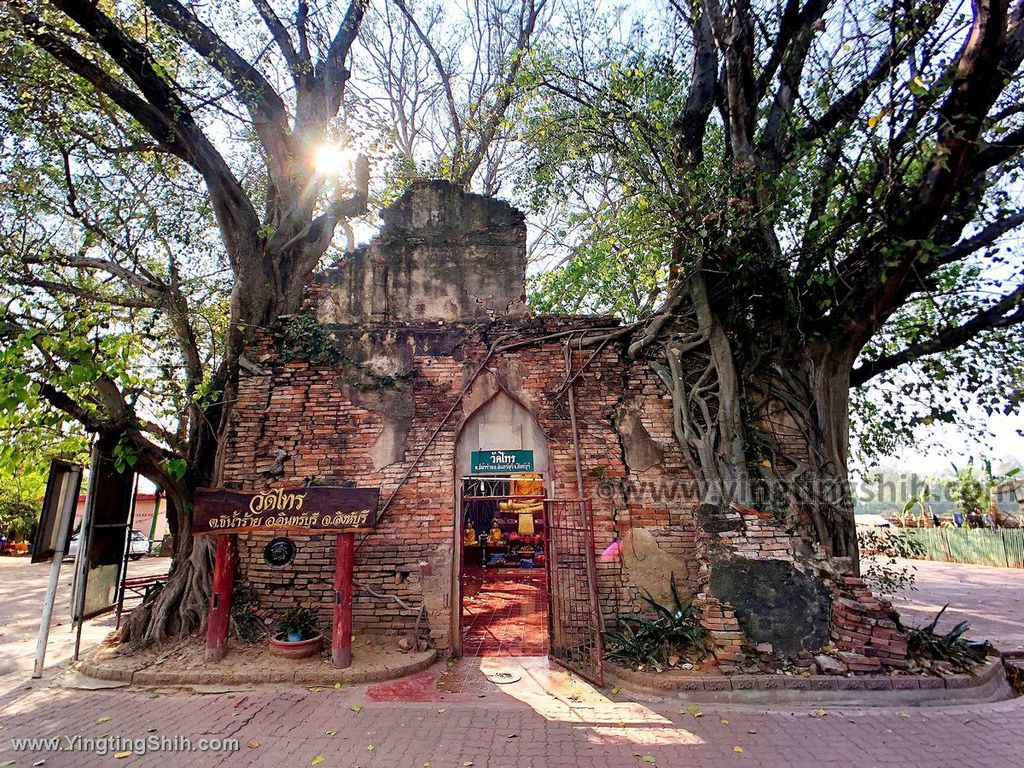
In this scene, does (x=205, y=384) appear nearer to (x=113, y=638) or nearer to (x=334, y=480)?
(x=334, y=480)

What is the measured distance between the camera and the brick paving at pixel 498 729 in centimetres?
424

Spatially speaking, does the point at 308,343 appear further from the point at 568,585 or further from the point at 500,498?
the point at 568,585

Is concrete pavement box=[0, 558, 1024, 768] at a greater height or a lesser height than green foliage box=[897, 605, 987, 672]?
lesser

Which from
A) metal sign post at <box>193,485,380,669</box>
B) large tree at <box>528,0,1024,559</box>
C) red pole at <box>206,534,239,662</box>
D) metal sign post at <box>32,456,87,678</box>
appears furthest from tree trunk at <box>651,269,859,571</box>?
metal sign post at <box>32,456,87,678</box>

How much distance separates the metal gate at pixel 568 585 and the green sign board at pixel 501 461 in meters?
0.70

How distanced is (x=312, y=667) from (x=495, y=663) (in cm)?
208

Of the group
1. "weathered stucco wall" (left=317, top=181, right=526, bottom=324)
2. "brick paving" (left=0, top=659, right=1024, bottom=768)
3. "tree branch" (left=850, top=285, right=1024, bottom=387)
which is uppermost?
"weathered stucco wall" (left=317, top=181, right=526, bottom=324)

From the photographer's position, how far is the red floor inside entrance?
23.7ft

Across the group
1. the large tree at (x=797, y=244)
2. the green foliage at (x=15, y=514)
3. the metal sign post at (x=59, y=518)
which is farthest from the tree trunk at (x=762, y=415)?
the green foliage at (x=15, y=514)

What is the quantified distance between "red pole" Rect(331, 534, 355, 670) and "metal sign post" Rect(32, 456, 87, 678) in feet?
10.2

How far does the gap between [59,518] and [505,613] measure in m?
6.20

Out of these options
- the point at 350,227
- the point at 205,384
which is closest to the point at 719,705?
the point at 205,384

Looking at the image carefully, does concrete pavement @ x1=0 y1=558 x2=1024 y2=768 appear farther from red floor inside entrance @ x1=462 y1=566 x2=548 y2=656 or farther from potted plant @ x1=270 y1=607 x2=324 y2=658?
red floor inside entrance @ x1=462 y1=566 x2=548 y2=656

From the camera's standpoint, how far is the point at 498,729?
480 cm
